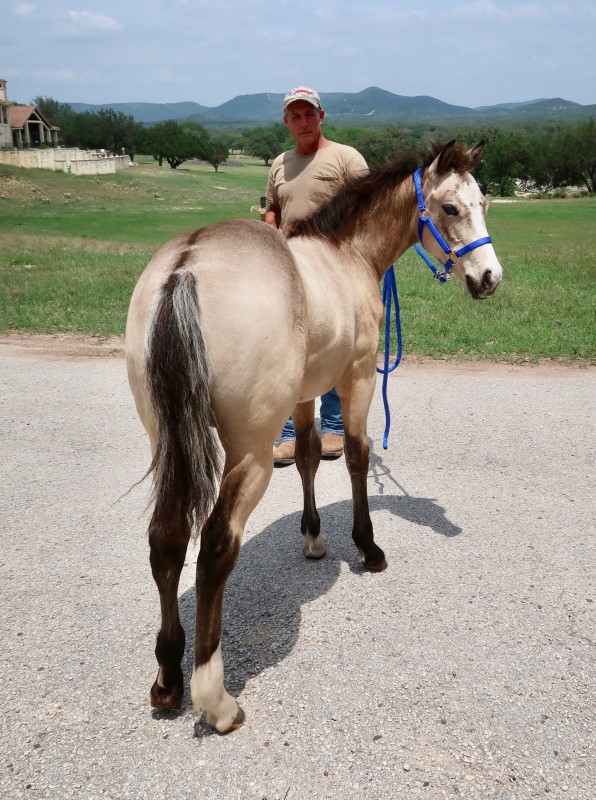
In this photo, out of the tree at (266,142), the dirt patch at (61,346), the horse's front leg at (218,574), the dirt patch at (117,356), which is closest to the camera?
the horse's front leg at (218,574)

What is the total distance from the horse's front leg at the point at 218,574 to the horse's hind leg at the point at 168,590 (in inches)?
4.0

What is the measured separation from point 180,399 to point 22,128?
77.2 meters

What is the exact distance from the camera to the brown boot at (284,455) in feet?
17.8

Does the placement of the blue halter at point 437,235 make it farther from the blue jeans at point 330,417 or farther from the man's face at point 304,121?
the blue jeans at point 330,417

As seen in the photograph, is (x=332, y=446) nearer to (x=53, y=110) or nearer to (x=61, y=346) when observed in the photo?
(x=61, y=346)

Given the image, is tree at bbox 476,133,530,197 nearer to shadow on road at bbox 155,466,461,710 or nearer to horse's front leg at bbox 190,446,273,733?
shadow on road at bbox 155,466,461,710

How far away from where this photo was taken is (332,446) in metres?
5.54

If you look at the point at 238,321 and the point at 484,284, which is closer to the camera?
the point at 238,321

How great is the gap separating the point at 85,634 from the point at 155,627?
33 centimetres

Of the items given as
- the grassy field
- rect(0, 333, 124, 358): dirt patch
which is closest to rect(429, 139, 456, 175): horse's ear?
the grassy field

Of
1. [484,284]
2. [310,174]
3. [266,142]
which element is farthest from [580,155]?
[484,284]

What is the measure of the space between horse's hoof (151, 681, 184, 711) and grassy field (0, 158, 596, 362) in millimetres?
5965

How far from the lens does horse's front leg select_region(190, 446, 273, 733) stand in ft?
8.60

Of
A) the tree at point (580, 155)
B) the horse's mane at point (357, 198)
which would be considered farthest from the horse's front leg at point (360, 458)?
the tree at point (580, 155)
